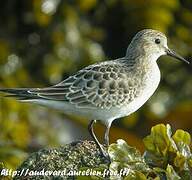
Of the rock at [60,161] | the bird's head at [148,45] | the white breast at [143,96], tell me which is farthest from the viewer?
the bird's head at [148,45]

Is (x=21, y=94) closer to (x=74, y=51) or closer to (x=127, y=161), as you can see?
(x=127, y=161)

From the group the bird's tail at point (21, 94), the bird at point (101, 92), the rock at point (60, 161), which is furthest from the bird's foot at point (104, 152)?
the bird's tail at point (21, 94)

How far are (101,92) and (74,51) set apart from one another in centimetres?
428

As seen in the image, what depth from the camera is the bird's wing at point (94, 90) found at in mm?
6527

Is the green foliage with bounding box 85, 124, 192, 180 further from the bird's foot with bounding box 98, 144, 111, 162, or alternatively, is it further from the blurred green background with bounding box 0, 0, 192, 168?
the blurred green background with bounding box 0, 0, 192, 168

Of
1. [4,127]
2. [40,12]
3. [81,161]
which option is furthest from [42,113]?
[81,161]

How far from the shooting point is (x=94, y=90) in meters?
6.64

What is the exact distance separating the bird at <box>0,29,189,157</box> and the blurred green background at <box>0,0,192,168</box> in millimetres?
2904

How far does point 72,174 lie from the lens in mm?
5512

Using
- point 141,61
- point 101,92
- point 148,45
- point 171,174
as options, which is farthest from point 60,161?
point 148,45

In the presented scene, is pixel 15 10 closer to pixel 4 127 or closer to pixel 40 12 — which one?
pixel 40 12

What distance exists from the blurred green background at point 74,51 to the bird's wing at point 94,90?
3038mm

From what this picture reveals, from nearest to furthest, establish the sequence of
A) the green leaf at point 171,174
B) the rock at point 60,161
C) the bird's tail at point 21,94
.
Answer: the green leaf at point 171,174, the rock at point 60,161, the bird's tail at point 21,94

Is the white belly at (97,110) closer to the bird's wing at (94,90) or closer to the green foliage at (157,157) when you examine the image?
the bird's wing at (94,90)
